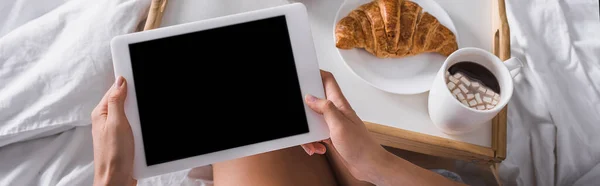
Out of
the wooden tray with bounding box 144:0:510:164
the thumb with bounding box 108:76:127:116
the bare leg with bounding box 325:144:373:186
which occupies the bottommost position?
the bare leg with bounding box 325:144:373:186

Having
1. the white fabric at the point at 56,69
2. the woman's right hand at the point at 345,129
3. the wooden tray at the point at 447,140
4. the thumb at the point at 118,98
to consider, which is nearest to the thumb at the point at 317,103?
the woman's right hand at the point at 345,129

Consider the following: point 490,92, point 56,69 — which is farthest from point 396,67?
point 56,69

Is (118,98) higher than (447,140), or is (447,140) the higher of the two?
(118,98)

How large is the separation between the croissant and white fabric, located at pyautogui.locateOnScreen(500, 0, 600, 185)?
233 millimetres

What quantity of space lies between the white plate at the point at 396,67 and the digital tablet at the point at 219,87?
0.17m

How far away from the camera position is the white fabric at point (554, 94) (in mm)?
879

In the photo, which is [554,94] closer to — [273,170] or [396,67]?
[396,67]

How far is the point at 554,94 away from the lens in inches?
35.5

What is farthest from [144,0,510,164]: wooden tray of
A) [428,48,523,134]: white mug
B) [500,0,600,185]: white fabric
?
[500,0,600,185]: white fabric

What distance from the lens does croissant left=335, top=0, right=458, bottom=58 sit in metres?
0.79

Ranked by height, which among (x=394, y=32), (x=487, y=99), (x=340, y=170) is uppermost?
(x=394, y=32)

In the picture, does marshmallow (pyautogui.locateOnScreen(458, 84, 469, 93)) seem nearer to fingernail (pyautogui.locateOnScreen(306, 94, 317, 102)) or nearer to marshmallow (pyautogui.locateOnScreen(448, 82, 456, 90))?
marshmallow (pyautogui.locateOnScreen(448, 82, 456, 90))

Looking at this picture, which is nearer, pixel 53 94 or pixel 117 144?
pixel 117 144

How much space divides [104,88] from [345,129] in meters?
0.47
